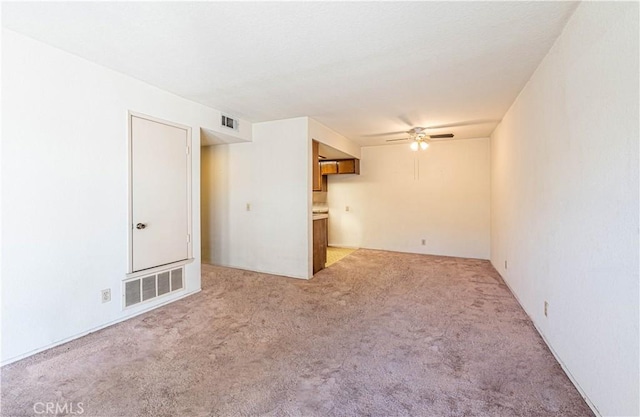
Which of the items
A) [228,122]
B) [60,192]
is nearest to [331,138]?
[228,122]

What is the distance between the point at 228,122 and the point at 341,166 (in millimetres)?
3061

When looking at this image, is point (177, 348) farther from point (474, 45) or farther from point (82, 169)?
point (474, 45)

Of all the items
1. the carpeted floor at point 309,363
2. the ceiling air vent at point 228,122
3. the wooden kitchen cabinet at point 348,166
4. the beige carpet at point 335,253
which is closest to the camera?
the carpeted floor at point 309,363

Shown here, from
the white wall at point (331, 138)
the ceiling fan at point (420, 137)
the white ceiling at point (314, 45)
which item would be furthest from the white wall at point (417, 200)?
the white ceiling at point (314, 45)

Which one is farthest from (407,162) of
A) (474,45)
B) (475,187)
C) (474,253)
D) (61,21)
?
(61,21)

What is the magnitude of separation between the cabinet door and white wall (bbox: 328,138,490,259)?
0.40 metres

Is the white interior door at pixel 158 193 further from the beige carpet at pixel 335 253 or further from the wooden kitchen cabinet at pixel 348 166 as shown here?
the wooden kitchen cabinet at pixel 348 166

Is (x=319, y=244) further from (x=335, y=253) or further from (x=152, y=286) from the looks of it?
(x=152, y=286)

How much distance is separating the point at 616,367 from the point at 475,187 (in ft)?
15.9

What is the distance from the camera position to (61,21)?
6.57ft

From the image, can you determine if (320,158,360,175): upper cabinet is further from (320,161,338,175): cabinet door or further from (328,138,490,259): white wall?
(328,138,490,259): white wall

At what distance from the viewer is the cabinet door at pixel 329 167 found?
668cm

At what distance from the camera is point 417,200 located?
247 inches

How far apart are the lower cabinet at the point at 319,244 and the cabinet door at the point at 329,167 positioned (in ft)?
6.12
